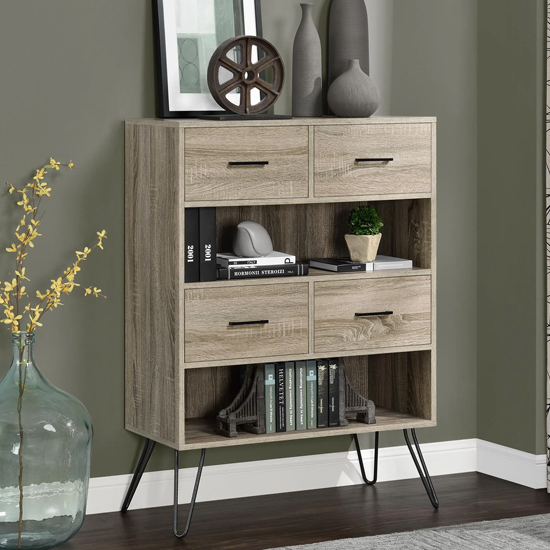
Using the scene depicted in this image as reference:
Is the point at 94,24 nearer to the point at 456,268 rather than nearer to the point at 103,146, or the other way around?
the point at 103,146

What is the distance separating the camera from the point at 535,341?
374cm

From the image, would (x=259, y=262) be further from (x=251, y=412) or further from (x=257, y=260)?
(x=251, y=412)

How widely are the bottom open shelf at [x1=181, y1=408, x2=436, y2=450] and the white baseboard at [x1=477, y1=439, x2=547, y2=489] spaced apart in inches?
17.7

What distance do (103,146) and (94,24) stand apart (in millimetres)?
376

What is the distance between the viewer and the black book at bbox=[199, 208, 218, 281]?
10.6 ft

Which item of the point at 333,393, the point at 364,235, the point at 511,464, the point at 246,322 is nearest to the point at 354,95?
the point at 364,235

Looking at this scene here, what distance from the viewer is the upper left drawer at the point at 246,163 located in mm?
3148

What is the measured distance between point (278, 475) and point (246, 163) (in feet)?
3.81

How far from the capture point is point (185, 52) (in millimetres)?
3453

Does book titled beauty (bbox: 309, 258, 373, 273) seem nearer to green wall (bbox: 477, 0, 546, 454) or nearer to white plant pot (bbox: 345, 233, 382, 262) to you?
white plant pot (bbox: 345, 233, 382, 262)

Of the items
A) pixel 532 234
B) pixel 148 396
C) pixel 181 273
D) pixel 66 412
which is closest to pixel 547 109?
pixel 532 234

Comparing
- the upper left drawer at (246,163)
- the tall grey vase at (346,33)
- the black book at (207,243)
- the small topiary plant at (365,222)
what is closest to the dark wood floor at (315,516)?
the black book at (207,243)

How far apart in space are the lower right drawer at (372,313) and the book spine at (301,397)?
10 cm

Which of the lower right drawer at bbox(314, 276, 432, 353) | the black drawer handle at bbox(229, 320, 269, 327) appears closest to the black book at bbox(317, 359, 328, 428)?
the lower right drawer at bbox(314, 276, 432, 353)
